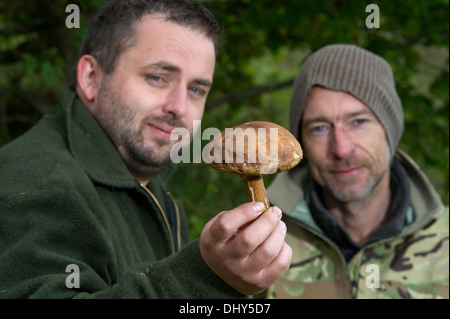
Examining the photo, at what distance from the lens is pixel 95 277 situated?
61.2 inches

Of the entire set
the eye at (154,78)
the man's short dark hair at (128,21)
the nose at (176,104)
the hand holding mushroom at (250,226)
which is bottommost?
the hand holding mushroom at (250,226)

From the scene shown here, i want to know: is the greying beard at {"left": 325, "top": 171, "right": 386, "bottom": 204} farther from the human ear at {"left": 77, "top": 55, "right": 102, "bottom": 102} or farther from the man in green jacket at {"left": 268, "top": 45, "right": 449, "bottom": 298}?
the human ear at {"left": 77, "top": 55, "right": 102, "bottom": 102}

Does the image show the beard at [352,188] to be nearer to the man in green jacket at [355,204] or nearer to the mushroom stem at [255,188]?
the man in green jacket at [355,204]

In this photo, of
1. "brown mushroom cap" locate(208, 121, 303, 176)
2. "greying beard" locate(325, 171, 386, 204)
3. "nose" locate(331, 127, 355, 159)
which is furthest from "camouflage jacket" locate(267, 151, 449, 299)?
"brown mushroom cap" locate(208, 121, 303, 176)

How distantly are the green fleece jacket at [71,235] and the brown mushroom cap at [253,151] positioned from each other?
12.1 inches

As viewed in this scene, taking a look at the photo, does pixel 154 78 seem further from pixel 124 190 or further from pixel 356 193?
pixel 356 193

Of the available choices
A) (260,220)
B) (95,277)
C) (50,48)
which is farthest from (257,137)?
(50,48)

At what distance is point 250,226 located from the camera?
4.55 ft

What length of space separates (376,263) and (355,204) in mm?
448

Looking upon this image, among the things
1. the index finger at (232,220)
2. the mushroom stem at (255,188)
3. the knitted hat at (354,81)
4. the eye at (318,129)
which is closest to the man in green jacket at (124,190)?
the index finger at (232,220)

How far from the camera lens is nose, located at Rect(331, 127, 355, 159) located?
2.90 metres

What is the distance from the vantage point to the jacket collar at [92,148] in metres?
2.00
